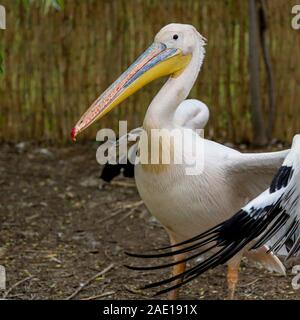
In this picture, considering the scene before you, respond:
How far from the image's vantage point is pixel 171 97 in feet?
12.5

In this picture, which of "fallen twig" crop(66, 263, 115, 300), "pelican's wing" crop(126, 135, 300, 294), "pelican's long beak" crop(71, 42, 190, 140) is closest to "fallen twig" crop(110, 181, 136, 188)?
"fallen twig" crop(66, 263, 115, 300)

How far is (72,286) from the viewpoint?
4.39 m

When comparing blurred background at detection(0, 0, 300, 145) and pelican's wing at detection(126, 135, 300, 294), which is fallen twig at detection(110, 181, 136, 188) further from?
pelican's wing at detection(126, 135, 300, 294)

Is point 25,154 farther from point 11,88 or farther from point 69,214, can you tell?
point 69,214

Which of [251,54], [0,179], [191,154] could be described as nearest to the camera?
[191,154]

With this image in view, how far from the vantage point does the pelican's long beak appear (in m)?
3.73

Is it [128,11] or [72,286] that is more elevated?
[128,11]

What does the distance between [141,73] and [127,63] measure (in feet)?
9.83

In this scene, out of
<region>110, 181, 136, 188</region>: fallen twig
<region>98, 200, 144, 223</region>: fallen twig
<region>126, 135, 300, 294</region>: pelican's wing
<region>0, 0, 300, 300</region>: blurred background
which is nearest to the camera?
<region>126, 135, 300, 294</region>: pelican's wing

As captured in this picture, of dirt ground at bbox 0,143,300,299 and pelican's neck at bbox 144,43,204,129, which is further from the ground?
pelican's neck at bbox 144,43,204,129

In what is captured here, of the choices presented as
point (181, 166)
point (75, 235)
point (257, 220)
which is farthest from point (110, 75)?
point (257, 220)

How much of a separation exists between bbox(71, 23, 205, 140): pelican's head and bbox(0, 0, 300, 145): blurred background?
8.78 ft

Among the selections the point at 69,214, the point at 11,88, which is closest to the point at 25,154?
the point at 11,88
